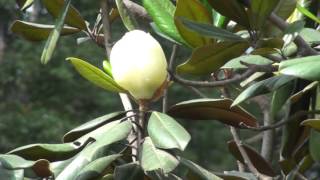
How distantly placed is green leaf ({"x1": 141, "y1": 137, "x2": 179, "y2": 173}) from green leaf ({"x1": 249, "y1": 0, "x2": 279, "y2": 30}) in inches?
6.2

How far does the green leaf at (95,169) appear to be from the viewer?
0.69m

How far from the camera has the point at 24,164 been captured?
731 mm

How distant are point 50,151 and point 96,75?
10 centimetres

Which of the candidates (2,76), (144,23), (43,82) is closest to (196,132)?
(43,82)

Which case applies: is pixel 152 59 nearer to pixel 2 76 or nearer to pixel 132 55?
pixel 132 55

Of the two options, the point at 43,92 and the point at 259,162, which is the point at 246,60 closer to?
the point at 259,162

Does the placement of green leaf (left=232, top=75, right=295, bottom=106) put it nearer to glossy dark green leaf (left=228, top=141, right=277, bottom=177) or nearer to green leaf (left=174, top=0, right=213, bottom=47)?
green leaf (left=174, top=0, right=213, bottom=47)

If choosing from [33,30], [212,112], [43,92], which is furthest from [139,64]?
[43,92]

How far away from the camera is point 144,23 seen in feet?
3.48

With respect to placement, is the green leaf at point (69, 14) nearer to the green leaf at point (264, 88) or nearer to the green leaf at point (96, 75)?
the green leaf at point (96, 75)

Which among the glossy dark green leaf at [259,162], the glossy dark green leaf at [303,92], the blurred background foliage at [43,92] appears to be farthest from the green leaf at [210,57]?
the blurred background foliage at [43,92]

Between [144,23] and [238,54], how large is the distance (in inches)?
13.1

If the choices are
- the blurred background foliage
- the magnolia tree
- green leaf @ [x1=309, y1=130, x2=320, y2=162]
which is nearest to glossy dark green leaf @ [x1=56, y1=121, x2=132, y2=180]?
the magnolia tree

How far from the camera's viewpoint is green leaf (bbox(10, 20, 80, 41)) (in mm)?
1010
